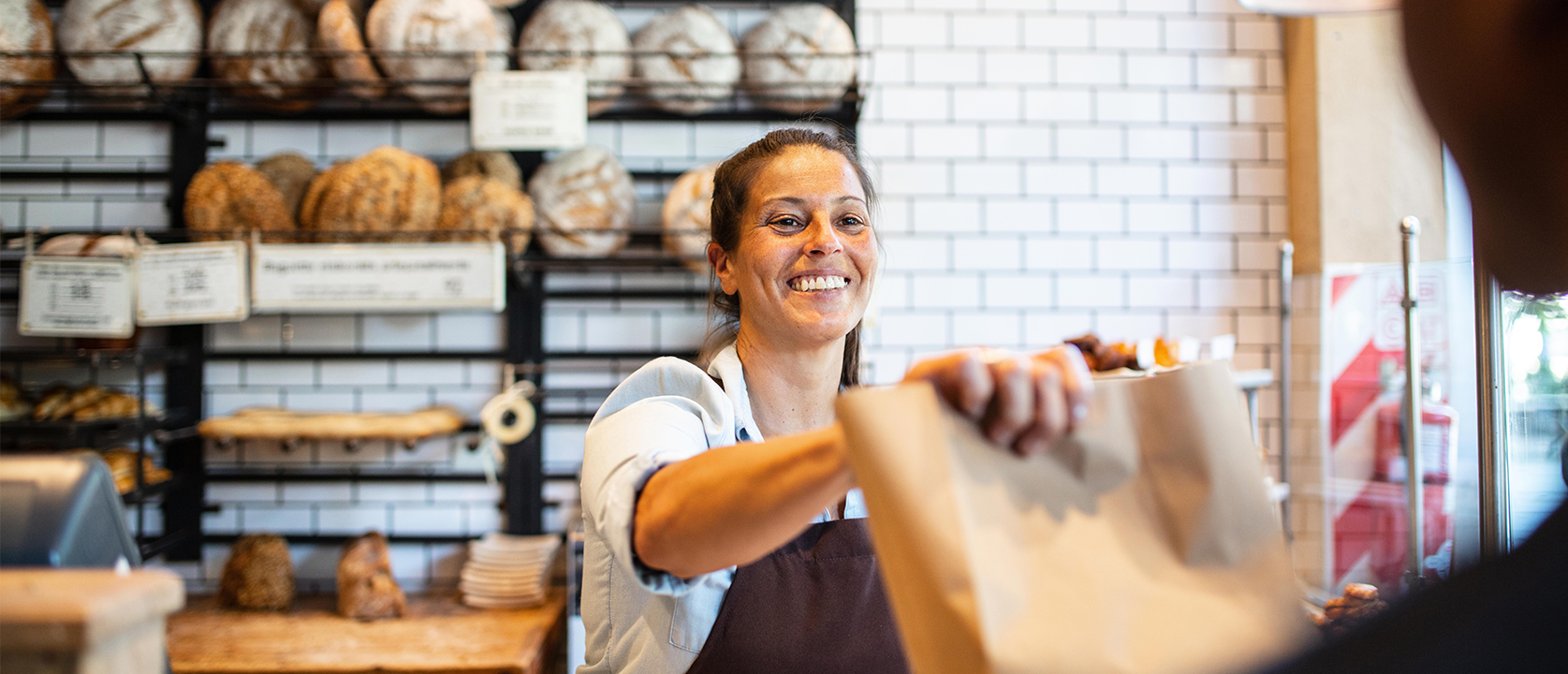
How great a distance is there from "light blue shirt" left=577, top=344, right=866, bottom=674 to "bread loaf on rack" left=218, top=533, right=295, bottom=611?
183cm

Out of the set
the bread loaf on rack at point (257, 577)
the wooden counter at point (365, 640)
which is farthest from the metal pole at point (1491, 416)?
the bread loaf on rack at point (257, 577)

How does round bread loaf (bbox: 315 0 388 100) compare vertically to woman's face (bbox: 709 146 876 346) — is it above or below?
above

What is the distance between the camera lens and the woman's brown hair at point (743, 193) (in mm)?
1442

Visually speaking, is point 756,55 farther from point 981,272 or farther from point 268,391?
point 268,391

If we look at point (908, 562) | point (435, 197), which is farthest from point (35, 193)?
point (908, 562)

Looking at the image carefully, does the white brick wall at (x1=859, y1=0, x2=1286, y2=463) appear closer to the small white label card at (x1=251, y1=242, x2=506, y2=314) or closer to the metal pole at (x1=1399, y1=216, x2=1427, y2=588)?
the metal pole at (x1=1399, y1=216, x2=1427, y2=588)

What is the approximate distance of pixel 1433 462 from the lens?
7.86ft

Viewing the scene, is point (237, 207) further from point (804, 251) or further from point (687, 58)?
point (804, 251)

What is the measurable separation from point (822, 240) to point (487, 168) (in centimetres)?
161

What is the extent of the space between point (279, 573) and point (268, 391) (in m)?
0.65

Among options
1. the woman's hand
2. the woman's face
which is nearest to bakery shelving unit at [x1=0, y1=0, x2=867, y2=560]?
the woman's face

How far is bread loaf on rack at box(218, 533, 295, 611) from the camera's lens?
98.7 inches

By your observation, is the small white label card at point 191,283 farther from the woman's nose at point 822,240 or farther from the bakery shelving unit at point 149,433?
the woman's nose at point 822,240

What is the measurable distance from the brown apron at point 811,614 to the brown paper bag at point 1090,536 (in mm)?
649
